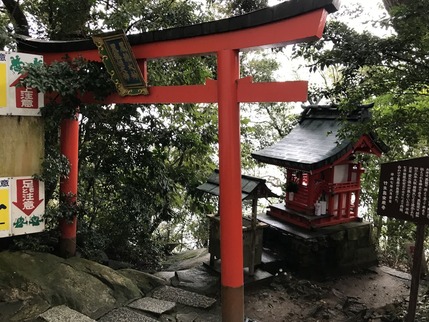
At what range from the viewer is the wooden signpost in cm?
523

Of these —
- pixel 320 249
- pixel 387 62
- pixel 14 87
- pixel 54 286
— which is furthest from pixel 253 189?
pixel 14 87

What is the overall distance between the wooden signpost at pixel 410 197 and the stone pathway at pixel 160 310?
3.04 m

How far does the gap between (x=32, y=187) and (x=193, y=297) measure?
124 inches

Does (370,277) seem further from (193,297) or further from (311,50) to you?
(311,50)

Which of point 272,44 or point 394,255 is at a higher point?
point 272,44

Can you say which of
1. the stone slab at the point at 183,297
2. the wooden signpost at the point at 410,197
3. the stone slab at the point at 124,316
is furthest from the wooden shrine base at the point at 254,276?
the wooden signpost at the point at 410,197

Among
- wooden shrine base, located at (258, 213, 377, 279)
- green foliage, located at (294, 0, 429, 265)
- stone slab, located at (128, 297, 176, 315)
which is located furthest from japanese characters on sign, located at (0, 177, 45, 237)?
green foliage, located at (294, 0, 429, 265)

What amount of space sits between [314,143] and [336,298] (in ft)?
11.3

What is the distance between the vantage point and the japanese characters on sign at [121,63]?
5.22m

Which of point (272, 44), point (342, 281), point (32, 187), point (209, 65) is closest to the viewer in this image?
point (272, 44)

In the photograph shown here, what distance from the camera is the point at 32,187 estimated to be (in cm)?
570

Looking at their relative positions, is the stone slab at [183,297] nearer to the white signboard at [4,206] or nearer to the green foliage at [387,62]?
the white signboard at [4,206]

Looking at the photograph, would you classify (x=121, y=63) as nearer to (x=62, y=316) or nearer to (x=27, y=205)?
(x=27, y=205)

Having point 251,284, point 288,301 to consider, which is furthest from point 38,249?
point 288,301
